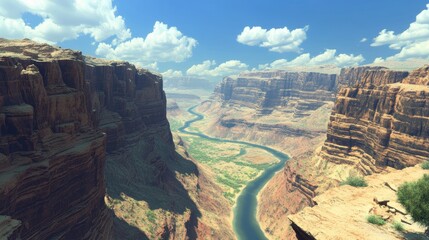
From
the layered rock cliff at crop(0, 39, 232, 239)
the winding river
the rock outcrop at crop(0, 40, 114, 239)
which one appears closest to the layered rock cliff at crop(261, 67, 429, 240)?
the winding river

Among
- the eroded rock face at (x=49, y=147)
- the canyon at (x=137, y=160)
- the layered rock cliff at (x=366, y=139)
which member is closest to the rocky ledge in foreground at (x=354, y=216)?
the canyon at (x=137, y=160)

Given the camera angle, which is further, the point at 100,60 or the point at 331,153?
the point at 331,153

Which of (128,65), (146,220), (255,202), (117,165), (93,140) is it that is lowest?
(255,202)

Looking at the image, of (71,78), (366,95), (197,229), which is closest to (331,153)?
(366,95)

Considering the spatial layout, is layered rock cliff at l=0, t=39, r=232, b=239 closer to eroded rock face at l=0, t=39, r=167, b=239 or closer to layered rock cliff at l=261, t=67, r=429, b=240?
eroded rock face at l=0, t=39, r=167, b=239

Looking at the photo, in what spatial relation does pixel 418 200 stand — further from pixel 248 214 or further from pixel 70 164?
pixel 248 214

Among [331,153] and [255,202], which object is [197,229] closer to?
[255,202]
